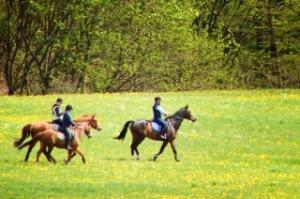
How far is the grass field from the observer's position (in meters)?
23.2

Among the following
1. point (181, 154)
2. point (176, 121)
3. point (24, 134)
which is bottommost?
point (181, 154)

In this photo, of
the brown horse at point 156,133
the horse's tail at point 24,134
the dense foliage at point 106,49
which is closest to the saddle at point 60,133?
the horse's tail at point 24,134

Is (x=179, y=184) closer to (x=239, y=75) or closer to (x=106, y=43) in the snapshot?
(x=106, y=43)

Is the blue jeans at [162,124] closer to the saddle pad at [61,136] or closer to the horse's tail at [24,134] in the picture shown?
the saddle pad at [61,136]

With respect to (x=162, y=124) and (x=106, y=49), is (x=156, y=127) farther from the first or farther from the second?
(x=106, y=49)

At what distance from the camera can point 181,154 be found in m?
31.8

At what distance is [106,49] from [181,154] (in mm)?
30860

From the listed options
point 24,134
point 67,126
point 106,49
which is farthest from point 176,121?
point 106,49

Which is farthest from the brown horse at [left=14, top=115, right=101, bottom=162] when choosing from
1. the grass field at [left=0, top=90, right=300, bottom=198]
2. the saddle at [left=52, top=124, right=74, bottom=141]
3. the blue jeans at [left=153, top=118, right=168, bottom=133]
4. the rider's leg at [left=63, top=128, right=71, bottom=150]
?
the blue jeans at [left=153, top=118, right=168, bottom=133]

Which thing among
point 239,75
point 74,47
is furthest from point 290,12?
point 74,47

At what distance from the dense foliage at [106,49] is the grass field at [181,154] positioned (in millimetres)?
8669

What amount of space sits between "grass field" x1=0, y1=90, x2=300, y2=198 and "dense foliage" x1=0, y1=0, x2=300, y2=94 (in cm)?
867

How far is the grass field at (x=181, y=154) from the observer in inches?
915

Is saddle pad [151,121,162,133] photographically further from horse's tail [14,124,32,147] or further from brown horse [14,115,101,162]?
horse's tail [14,124,32,147]
